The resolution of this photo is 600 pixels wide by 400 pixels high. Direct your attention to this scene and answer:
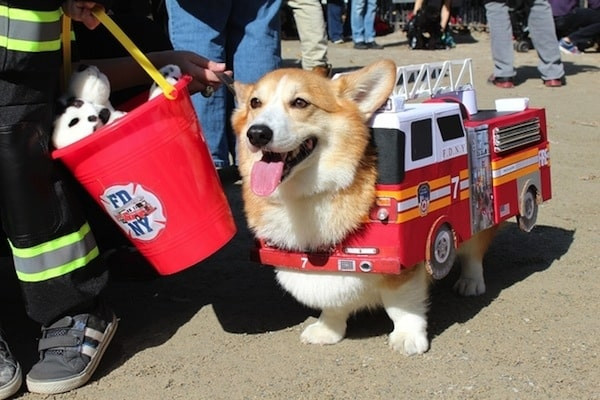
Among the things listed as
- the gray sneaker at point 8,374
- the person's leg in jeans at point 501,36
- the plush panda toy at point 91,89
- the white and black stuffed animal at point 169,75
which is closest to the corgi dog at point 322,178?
the white and black stuffed animal at point 169,75

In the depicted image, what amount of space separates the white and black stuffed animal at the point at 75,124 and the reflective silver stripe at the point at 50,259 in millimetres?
309

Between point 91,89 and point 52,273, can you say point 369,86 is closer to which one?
point 91,89

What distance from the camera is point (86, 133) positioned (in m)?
2.43

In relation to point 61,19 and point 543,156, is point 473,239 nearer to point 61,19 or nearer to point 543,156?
point 543,156

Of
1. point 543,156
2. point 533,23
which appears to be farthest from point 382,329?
point 533,23

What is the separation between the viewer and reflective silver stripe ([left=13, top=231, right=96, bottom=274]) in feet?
8.00

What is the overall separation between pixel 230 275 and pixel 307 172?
42.1 inches

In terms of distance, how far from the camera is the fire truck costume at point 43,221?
2311 millimetres

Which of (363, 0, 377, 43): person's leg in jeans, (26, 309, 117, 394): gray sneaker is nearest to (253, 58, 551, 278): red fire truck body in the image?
(26, 309, 117, 394): gray sneaker

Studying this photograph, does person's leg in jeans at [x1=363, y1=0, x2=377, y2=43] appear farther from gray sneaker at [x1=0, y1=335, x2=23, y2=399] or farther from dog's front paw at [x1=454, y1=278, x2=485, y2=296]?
gray sneaker at [x1=0, y1=335, x2=23, y2=399]

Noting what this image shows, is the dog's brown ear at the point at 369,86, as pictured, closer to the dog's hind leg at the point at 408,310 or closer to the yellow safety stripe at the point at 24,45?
the dog's hind leg at the point at 408,310

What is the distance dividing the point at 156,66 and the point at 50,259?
841 millimetres

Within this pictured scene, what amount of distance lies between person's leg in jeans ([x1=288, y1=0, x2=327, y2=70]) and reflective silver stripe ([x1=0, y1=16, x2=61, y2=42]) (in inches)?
209

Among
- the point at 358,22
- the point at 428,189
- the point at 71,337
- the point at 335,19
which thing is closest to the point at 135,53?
the point at 71,337
